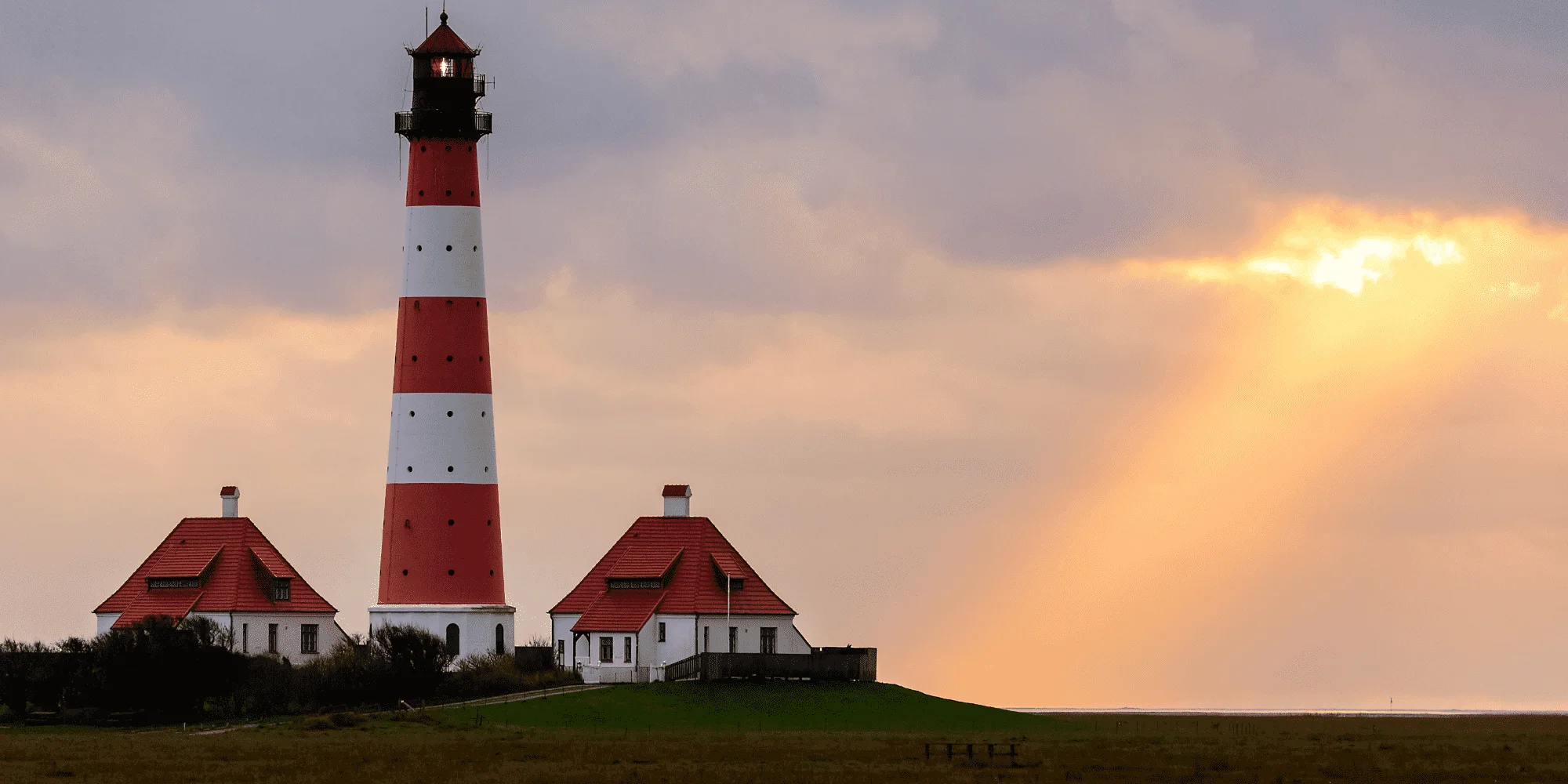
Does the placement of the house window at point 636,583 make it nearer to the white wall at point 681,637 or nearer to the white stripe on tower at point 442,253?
the white wall at point 681,637

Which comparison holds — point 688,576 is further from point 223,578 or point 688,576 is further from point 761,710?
point 223,578

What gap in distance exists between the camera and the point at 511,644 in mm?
100312

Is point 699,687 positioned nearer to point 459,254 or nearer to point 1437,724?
point 459,254

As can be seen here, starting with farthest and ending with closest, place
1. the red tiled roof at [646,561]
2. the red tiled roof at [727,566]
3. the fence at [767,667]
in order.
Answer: the red tiled roof at [727,566], the red tiled roof at [646,561], the fence at [767,667]

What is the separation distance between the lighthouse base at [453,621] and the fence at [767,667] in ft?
20.3

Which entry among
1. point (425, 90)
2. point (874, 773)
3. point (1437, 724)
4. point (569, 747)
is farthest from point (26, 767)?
point (1437, 724)

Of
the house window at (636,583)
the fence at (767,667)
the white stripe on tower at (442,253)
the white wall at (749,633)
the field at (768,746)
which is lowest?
the field at (768,746)

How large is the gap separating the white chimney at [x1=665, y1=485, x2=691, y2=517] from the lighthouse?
6.94 m

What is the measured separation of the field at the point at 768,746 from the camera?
6944cm

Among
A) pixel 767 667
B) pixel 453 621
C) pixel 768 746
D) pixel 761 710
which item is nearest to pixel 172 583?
pixel 453 621

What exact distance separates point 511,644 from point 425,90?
1856 cm

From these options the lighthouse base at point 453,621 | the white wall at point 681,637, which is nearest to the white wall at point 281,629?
the lighthouse base at point 453,621

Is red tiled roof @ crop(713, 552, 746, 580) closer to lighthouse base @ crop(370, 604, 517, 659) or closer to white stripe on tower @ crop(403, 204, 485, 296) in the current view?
lighthouse base @ crop(370, 604, 517, 659)

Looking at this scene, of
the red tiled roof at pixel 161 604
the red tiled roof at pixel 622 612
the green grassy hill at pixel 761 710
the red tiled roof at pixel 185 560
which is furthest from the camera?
the red tiled roof at pixel 185 560
